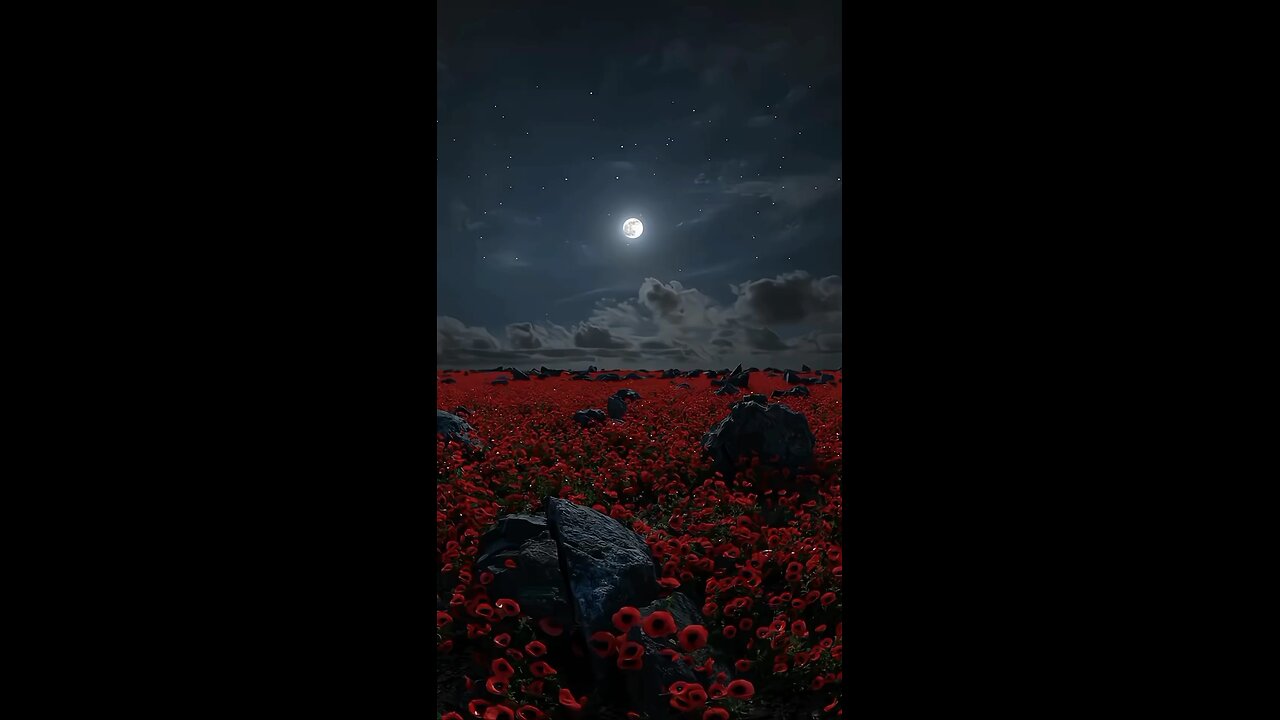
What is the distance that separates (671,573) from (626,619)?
0.90 metres

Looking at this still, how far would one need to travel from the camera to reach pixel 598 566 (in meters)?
2.95

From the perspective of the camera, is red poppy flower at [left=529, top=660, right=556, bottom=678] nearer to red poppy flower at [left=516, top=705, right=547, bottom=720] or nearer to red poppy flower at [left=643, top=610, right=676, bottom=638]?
red poppy flower at [left=516, top=705, right=547, bottom=720]

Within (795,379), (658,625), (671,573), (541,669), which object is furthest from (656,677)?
(795,379)

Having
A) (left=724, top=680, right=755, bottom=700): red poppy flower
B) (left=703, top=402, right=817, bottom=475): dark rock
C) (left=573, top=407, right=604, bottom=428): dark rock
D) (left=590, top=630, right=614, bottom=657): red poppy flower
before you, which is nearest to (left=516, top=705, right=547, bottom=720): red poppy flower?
(left=590, top=630, right=614, bottom=657): red poppy flower

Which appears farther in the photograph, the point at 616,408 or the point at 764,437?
the point at 616,408

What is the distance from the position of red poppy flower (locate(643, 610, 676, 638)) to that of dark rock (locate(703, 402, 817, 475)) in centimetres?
317

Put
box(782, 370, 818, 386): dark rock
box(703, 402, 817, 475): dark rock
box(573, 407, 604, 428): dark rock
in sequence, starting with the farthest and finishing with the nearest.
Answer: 1. box(782, 370, 818, 386): dark rock
2. box(573, 407, 604, 428): dark rock
3. box(703, 402, 817, 475): dark rock

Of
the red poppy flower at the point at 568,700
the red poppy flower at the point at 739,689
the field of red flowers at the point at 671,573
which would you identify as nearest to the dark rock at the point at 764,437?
the field of red flowers at the point at 671,573

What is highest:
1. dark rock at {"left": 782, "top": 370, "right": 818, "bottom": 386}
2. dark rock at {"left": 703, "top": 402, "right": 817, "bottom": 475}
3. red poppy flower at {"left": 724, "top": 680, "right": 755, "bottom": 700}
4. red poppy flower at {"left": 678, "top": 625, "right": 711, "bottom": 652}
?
dark rock at {"left": 782, "top": 370, "right": 818, "bottom": 386}

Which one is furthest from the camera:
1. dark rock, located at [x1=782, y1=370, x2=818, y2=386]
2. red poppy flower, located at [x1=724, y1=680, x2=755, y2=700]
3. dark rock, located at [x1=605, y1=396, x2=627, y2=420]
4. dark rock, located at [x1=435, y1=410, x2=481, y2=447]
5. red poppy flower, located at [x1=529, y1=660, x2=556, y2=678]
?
dark rock, located at [x1=782, y1=370, x2=818, y2=386]

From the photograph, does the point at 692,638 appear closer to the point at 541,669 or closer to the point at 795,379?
the point at 541,669

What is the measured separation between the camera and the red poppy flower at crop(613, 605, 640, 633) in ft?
8.86
